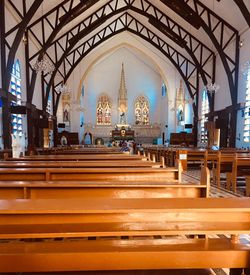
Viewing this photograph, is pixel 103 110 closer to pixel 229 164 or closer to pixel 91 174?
pixel 229 164

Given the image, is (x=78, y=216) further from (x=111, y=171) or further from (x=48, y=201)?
(x=111, y=171)

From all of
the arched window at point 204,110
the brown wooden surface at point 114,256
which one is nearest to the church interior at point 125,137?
the brown wooden surface at point 114,256

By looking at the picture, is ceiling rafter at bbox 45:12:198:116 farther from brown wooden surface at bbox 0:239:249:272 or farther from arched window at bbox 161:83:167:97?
brown wooden surface at bbox 0:239:249:272

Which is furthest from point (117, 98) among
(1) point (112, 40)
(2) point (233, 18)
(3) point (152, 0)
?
(2) point (233, 18)

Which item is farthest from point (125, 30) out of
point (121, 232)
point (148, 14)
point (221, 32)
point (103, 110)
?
point (121, 232)

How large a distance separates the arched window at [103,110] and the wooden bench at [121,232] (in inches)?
904

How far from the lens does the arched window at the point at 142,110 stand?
80.3 feet

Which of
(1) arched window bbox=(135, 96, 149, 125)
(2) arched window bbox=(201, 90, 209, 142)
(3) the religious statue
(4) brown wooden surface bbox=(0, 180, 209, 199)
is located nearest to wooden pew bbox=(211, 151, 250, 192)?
(4) brown wooden surface bbox=(0, 180, 209, 199)

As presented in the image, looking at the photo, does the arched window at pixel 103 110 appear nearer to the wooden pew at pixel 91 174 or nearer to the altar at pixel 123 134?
the altar at pixel 123 134

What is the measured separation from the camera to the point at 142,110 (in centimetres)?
2455

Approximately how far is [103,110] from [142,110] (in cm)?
402

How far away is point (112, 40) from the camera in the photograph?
71.7 feet

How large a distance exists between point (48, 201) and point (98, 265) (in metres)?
0.43

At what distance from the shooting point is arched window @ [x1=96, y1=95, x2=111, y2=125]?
2409 centimetres
